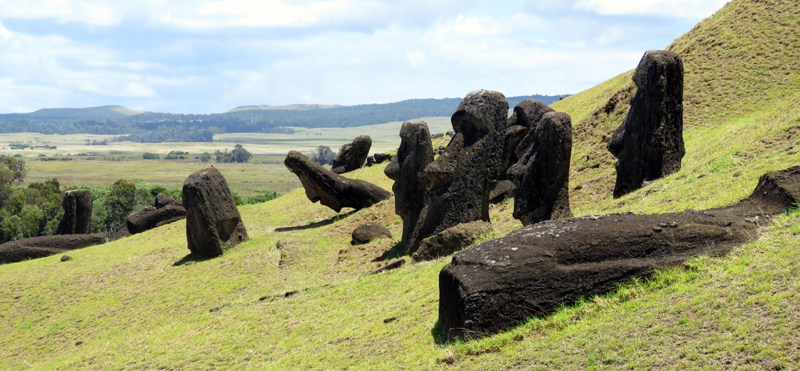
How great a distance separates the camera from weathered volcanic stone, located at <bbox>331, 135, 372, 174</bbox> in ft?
142

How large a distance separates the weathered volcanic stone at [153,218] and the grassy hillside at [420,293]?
7.08 ft

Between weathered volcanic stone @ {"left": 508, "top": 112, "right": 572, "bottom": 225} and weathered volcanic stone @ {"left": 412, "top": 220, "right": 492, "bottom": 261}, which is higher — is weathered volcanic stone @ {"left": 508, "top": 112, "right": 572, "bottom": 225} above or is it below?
above

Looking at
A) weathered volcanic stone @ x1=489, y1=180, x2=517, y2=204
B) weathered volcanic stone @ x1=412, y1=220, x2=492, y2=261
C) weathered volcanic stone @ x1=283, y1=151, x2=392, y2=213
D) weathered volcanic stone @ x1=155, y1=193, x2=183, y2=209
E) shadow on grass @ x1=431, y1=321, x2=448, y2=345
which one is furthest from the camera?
weathered volcanic stone @ x1=155, y1=193, x2=183, y2=209

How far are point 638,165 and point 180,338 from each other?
14149 mm

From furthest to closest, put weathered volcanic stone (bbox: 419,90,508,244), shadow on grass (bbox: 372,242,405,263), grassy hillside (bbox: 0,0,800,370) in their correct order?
shadow on grass (bbox: 372,242,405,263) → weathered volcanic stone (bbox: 419,90,508,244) → grassy hillside (bbox: 0,0,800,370)

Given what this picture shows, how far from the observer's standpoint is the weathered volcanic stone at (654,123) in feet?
54.7

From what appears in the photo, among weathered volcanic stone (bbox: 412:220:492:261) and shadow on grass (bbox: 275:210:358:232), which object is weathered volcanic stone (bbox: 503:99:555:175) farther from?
weathered volcanic stone (bbox: 412:220:492:261)

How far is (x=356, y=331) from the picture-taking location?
33.0 ft

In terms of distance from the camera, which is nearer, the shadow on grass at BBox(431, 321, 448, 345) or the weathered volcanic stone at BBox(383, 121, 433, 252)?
the shadow on grass at BBox(431, 321, 448, 345)

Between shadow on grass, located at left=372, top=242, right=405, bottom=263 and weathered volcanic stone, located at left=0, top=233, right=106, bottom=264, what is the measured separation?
19434 millimetres

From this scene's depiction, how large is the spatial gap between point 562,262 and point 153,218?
3148cm

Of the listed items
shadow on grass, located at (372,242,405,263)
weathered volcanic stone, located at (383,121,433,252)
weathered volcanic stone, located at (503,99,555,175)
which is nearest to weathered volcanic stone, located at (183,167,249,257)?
shadow on grass, located at (372,242,405,263)

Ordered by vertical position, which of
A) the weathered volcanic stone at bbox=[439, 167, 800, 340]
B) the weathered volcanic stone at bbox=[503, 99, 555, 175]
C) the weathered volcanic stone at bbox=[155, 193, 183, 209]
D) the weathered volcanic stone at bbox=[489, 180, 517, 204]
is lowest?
the weathered volcanic stone at bbox=[155, 193, 183, 209]

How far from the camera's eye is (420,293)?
36.7 feet
